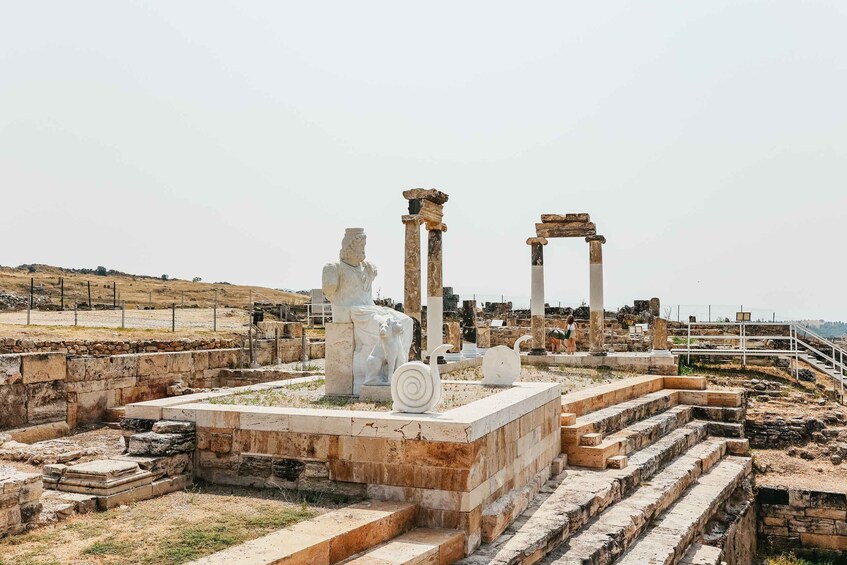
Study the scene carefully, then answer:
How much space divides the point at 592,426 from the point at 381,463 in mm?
5228

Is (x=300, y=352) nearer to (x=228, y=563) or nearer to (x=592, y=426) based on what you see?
(x=592, y=426)

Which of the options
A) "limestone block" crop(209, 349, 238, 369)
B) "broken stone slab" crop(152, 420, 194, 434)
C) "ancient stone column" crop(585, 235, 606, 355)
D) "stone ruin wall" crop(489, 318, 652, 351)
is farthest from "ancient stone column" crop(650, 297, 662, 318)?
"broken stone slab" crop(152, 420, 194, 434)

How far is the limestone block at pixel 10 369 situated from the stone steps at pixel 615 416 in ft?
26.6

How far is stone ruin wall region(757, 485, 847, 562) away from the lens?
12992 mm

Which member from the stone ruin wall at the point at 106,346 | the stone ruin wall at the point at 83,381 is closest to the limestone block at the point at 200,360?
the stone ruin wall at the point at 83,381

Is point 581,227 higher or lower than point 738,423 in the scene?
higher

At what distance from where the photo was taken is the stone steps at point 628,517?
717cm

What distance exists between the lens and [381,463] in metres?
6.51

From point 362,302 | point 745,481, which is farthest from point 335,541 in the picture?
point 745,481

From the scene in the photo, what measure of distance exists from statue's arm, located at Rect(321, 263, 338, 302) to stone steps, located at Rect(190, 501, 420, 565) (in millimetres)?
3769

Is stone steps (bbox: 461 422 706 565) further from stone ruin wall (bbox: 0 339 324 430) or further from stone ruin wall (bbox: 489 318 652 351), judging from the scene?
stone ruin wall (bbox: 489 318 652 351)

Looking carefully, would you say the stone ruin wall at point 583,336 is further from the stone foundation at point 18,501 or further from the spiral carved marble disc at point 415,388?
the stone foundation at point 18,501

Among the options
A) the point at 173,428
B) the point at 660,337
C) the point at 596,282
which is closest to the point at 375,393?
the point at 173,428

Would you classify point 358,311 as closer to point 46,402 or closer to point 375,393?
point 375,393
